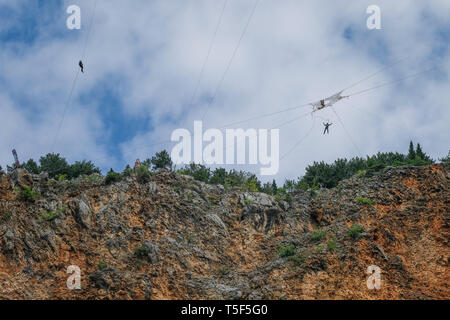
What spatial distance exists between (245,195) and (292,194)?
522 cm

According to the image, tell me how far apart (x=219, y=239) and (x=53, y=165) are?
1050 inches

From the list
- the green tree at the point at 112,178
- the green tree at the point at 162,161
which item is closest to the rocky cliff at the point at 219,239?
the green tree at the point at 112,178

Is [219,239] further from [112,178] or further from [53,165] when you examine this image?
[53,165]

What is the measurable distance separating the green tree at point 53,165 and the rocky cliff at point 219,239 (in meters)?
14.9

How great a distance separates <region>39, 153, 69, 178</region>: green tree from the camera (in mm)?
57312

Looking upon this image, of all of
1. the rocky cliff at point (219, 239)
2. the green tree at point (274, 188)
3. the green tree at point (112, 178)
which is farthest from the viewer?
the green tree at point (274, 188)

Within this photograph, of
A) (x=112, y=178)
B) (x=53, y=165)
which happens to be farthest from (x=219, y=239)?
(x=53, y=165)

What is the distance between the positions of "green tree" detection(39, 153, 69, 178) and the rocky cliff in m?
14.9

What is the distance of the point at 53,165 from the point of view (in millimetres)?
58938

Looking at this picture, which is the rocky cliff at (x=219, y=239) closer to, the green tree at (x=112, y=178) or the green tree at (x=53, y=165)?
the green tree at (x=112, y=178)

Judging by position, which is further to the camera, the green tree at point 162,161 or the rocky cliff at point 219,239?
the green tree at point 162,161

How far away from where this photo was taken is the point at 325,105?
44344mm

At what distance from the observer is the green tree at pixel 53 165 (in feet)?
188
